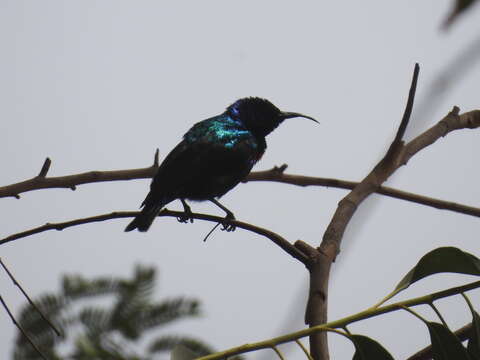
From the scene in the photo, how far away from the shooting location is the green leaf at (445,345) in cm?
192

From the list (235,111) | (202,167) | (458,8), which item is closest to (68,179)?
(202,167)

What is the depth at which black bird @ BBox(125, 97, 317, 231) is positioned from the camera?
15.9 ft

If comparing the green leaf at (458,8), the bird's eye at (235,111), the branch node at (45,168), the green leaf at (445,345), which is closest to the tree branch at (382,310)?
the green leaf at (445,345)

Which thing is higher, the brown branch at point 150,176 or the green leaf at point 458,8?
the brown branch at point 150,176

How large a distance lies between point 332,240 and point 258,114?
12.9 feet

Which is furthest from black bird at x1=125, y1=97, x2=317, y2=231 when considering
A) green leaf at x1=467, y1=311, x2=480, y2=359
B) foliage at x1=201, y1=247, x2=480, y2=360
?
green leaf at x1=467, y1=311, x2=480, y2=359

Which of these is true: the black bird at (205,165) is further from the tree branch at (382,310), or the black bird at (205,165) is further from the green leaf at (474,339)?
the tree branch at (382,310)

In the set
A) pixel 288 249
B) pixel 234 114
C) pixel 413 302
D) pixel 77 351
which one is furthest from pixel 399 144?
pixel 234 114

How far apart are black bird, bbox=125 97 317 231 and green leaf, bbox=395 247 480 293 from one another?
2.58 metres

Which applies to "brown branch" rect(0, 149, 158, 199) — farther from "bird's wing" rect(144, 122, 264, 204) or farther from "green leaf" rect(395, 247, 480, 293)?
"green leaf" rect(395, 247, 480, 293)

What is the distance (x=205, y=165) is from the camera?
16.7 ft

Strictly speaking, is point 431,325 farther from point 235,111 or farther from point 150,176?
point 235,111

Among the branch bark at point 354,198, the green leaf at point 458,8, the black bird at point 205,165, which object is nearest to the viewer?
the green leaf at point 458,8

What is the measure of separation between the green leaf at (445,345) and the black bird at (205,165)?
9.05ft
